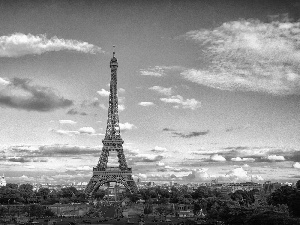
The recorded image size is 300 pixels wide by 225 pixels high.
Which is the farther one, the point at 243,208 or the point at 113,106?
the point at 113,106

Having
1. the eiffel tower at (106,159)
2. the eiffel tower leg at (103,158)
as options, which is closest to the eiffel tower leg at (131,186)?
the eiffel tower at (106,159)

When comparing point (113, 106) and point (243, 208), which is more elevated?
point (113, 106)

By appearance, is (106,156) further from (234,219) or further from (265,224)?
(265,224)

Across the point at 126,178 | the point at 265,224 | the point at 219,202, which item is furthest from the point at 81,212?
the point at 265,224

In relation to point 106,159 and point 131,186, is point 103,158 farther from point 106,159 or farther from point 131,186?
point 131,186

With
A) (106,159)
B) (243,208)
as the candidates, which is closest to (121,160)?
(106,159)

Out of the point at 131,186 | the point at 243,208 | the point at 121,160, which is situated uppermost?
the point at 121,160

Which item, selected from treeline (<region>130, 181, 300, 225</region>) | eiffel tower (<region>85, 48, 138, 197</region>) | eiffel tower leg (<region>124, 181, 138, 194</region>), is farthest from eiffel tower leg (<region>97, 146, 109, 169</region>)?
treeline (<region>130, 181, 300, 225</region>)

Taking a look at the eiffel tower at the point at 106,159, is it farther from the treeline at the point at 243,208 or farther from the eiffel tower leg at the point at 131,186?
the treeline at the point at 243,208
